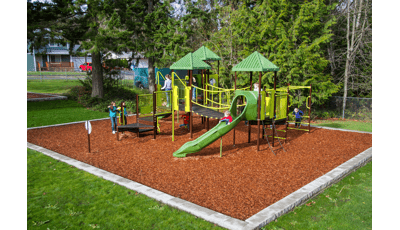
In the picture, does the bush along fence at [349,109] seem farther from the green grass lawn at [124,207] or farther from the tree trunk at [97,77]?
the tree trunk at [97,77]

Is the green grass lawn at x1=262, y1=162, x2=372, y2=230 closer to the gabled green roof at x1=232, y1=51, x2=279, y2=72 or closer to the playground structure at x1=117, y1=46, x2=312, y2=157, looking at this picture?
the playground structure at x1=117, y1=46, x2=312, y2=157

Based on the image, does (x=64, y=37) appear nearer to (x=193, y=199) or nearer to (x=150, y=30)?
(x=150, y=30)

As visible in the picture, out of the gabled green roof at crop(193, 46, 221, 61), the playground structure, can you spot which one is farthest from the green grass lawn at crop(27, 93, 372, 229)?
the gabled green roof at crop(193, 46, 221, 61)

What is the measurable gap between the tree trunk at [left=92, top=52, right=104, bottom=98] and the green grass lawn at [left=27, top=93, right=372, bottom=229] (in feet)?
46.3

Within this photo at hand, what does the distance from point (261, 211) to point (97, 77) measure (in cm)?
1859

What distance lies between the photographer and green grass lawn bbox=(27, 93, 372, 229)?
5457mm

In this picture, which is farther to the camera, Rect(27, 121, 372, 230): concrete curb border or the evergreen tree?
the evergreen tree

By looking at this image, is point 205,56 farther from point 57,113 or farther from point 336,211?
point 57,113

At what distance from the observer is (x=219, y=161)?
9.26 meters

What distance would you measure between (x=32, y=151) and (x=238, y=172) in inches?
276

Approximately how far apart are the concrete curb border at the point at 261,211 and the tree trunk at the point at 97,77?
13189 mm

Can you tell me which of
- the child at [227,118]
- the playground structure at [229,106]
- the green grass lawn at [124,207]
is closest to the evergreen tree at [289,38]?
the playground structure at [229,106]

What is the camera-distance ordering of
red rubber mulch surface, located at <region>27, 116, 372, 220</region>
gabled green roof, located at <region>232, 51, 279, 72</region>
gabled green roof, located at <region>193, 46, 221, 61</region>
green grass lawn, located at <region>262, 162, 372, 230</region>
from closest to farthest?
green grass lawn, located at <region>262, 162, 372, 230</region>, red rubber mulch surface, located at <region>27, 116, 372, 220</region>, gabled green roof, located at <region>232, 51, 279, 72</region>, gabled green roof, located at <region>193, 46, 221, 61</region>

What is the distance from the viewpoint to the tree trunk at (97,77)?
21.3 m
